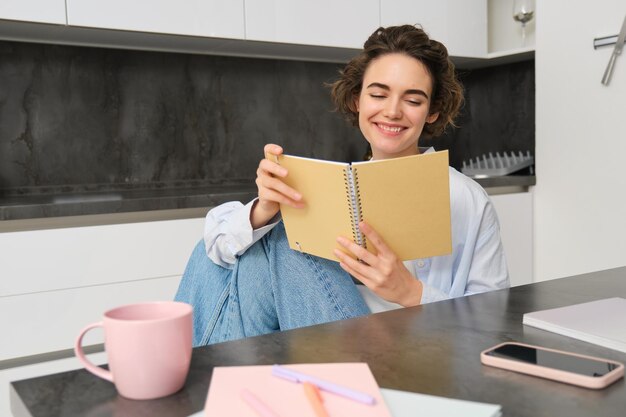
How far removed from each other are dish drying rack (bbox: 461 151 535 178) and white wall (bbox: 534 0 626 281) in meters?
0.16

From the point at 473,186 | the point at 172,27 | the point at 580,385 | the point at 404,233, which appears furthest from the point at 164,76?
the point at 580,385

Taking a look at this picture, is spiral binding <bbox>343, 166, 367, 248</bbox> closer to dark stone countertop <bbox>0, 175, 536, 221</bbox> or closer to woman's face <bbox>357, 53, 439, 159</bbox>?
woman's face <bbox>357, 53, 439, 159</bbox>

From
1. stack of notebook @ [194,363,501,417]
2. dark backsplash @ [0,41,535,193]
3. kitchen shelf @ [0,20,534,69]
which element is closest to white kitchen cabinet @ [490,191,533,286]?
dark backsplash @ [0,41,535,193]

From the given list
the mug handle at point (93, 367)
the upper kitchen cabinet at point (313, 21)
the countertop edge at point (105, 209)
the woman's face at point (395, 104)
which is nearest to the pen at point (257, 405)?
the mug handle at point (93, 367)

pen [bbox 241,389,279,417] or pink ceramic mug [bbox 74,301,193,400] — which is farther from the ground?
pink ceramic mug [bbox 74,301,193,400]

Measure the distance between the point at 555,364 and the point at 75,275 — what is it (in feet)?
5.21

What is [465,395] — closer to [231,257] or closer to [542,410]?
[542,410]

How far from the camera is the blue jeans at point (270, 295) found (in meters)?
1.08

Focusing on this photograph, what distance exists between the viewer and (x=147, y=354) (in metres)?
0.57

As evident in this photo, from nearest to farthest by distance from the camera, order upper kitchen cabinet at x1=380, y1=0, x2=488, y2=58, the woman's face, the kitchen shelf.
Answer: the woman's face < the kitchen shelf < upper kitchen cabinet at x1=380, y1=0, x2=488, y2=58

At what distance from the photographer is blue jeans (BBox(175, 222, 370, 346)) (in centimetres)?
108

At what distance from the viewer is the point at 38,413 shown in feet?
1.82

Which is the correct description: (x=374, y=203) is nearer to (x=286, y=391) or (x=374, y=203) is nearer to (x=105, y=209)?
(x=286, y=391)

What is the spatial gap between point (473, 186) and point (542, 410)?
92 cm
